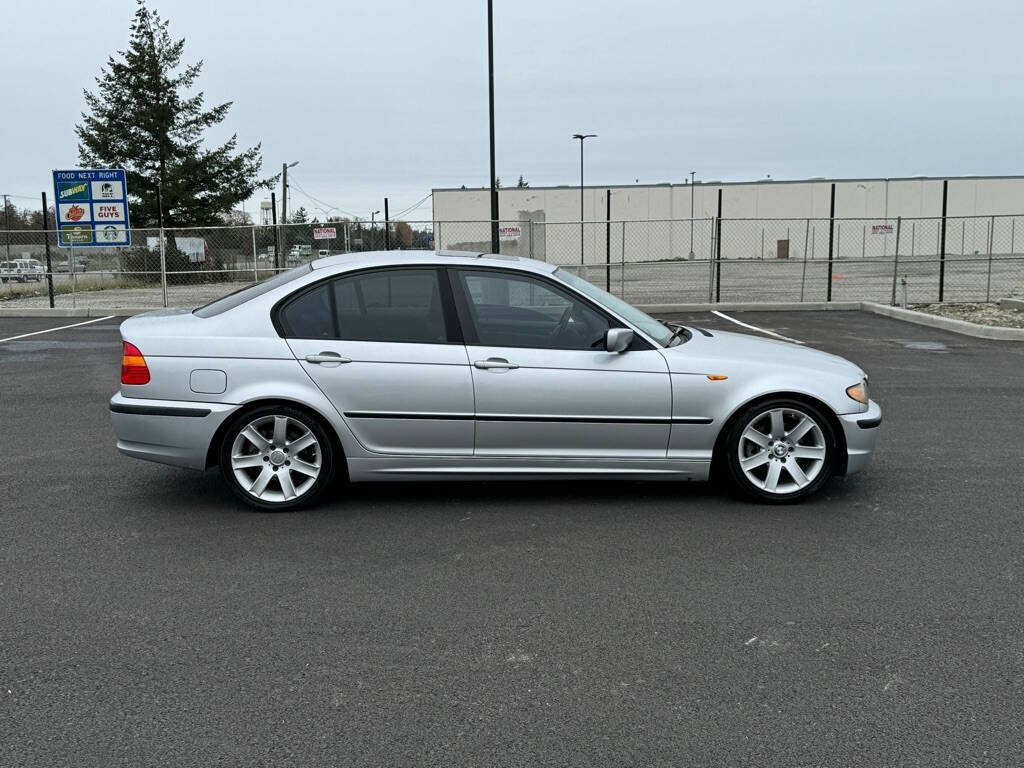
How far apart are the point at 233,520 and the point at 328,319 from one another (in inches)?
50.8

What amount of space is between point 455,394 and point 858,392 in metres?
2.43

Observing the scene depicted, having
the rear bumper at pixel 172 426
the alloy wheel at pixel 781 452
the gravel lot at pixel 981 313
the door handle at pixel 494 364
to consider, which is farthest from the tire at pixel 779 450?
the gravel lot at pixel 981 313

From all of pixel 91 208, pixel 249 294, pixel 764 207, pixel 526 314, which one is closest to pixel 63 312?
pixel 91 208

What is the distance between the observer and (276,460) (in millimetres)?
5719

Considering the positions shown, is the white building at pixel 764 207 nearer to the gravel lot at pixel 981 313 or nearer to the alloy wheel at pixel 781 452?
the gravel lot at pixel 981 313

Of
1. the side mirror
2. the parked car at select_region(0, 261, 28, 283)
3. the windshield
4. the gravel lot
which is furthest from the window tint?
the parked car at select_region(0, 261, 28, 283)

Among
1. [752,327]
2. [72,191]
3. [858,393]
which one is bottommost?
[752,327]

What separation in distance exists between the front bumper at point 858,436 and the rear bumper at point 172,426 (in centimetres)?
361

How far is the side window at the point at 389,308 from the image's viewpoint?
575cm

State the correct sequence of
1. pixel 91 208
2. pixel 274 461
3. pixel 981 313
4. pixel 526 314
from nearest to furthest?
pixel 274 461, pixel 526 314, pixel 981 313, pixel 91 208

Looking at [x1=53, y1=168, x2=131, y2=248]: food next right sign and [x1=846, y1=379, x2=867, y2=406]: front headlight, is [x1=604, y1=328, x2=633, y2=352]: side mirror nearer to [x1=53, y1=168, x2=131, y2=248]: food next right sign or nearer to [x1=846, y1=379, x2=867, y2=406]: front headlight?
[x1=846, y1=379, x2=867, y2=406]: front headlight

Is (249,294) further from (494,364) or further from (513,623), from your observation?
(513,623)

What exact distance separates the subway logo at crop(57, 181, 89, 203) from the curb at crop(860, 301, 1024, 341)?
708 inches

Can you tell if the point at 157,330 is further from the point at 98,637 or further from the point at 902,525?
the point at 902,525
